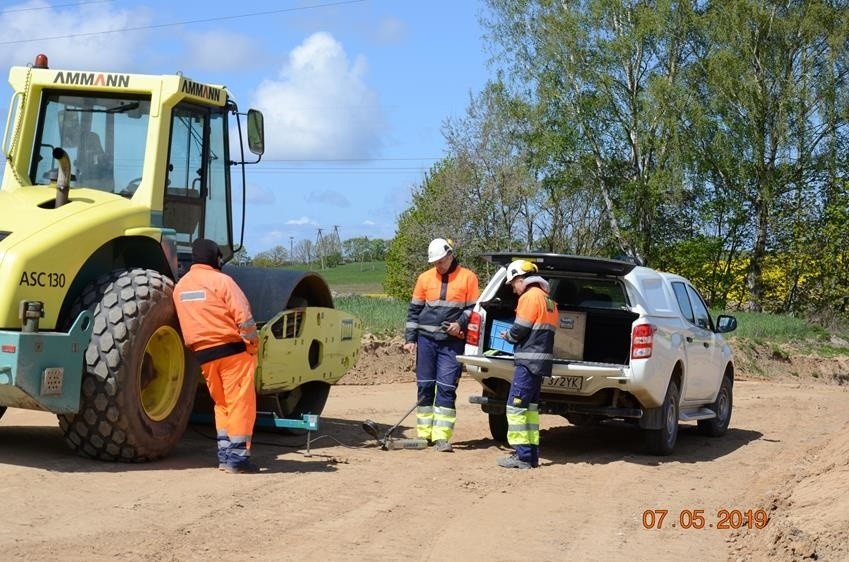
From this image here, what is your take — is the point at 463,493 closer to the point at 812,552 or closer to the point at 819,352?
the point at 812,552

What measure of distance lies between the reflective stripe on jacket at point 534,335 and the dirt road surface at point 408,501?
100 cm

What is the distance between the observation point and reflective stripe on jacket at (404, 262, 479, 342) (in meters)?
11.9

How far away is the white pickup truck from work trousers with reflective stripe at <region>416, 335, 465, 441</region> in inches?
6.5

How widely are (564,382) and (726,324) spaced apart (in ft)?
10.4

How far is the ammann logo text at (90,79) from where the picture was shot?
403 inches

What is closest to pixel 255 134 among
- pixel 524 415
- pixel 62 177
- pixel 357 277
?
pixel 62 177

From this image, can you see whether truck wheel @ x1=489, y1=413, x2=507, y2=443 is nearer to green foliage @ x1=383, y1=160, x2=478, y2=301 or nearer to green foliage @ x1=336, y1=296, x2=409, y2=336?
green foliage @ x1=336, y1=296, x2=409, y2=336

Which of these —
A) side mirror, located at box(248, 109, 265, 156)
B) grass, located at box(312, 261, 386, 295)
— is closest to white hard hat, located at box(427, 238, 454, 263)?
side mirror, located at box(248, 109, 265, 156)

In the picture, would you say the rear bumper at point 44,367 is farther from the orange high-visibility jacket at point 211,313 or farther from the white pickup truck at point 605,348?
the white pickup truck at point 605,348

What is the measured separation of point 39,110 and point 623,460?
6.54 m

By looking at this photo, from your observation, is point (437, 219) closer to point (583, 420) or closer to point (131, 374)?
point (583, 420)

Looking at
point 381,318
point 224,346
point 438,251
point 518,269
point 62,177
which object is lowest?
point 224,346

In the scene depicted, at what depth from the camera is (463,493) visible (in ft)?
30.4
